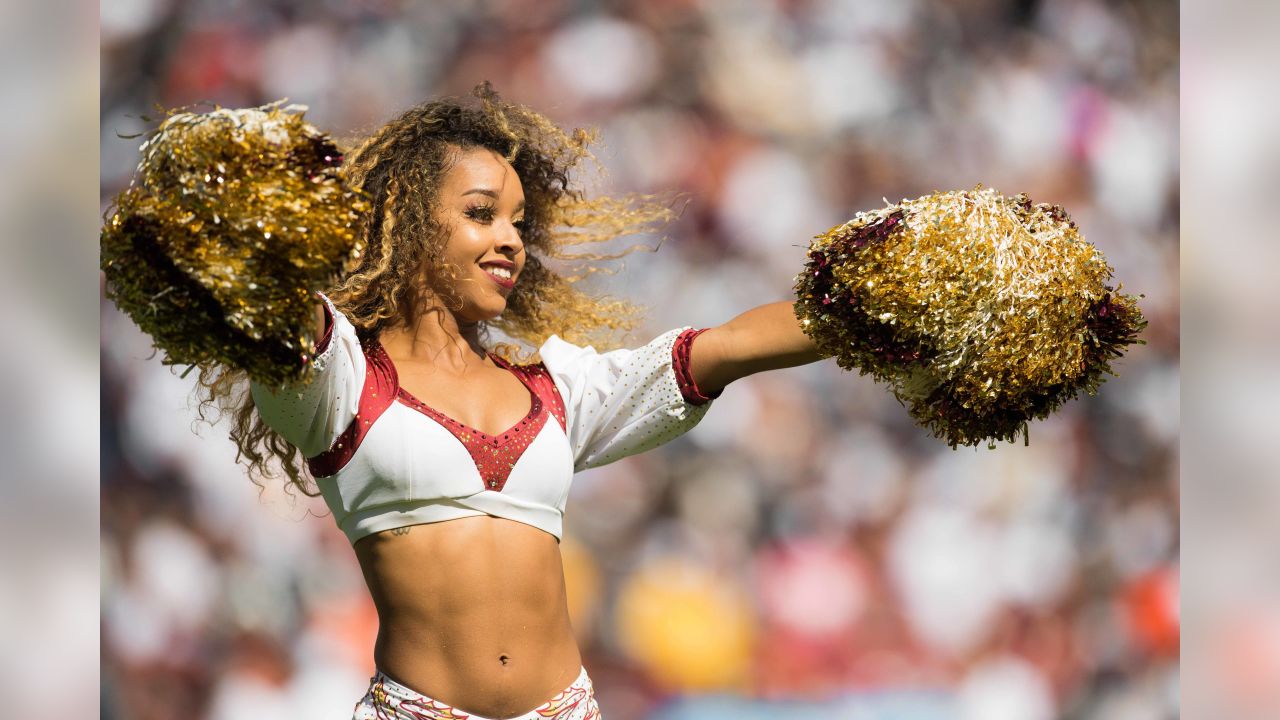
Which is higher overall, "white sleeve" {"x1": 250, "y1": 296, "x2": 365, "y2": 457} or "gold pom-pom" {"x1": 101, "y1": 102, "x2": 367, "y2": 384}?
"gold pom-pom" {"x1": 101, "y1": 102, "x2": 367, "y2": 384}

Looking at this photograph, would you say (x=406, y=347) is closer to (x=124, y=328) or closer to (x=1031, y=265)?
(x=1031, y=265)

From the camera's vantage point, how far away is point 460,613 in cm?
141

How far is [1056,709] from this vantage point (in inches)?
101

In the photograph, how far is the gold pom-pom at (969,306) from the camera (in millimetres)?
1268

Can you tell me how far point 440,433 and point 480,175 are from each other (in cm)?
31

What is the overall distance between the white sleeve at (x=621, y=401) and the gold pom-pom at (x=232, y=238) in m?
0.45

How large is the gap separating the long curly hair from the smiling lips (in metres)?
0.05

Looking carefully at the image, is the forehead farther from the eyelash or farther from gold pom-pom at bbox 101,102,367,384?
gold pom-pom at bbox 101,102,367,384

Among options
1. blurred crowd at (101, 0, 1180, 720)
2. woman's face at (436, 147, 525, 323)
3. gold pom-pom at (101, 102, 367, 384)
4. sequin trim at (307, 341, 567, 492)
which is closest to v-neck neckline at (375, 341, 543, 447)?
sequin trim at (307, 341, 567, 492)

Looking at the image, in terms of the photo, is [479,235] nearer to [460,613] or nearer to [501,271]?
[501,271]

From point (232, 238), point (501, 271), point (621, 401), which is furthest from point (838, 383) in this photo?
point (232, 238)

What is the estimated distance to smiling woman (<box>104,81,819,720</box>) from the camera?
4.60 feet

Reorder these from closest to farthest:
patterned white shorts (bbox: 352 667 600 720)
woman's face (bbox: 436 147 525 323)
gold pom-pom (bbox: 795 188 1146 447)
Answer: gold pom-pom (bbox: 795 188 1146 447)
patterned white shorts (bbox: 352 667 600 720)
woman's face (bbox: 436 147 525 323)
